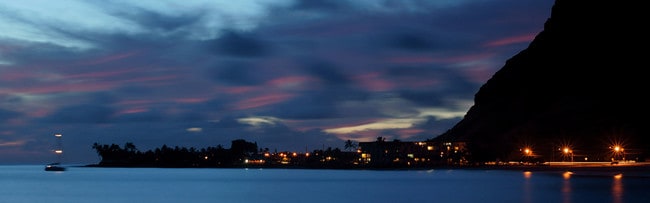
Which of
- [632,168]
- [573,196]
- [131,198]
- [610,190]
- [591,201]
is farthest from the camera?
[632,168]

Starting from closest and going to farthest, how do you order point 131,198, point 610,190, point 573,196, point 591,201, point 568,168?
point 591,201
point 573,196
point 610,190
point 131,198
point 568,168

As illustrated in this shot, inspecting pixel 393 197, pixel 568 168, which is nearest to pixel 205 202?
pixel 393 197

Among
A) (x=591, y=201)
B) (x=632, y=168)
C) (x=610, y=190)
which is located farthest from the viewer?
(x=632, y=168)

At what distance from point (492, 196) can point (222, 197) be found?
114 feet

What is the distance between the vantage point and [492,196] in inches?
3563

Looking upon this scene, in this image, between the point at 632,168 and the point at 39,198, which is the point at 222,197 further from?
the point at 632,168

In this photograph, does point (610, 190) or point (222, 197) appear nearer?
point (610, 190)

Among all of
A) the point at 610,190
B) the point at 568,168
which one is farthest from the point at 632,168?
the point at 610,190

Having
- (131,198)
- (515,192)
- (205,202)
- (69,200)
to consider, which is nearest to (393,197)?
(515,192)

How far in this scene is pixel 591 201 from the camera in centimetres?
7925

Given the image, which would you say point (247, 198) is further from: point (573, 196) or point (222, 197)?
point (573, 196)

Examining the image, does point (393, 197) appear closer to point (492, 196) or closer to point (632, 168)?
point (492, 196)

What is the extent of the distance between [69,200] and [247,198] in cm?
2224

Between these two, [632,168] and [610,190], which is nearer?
[610,190]
